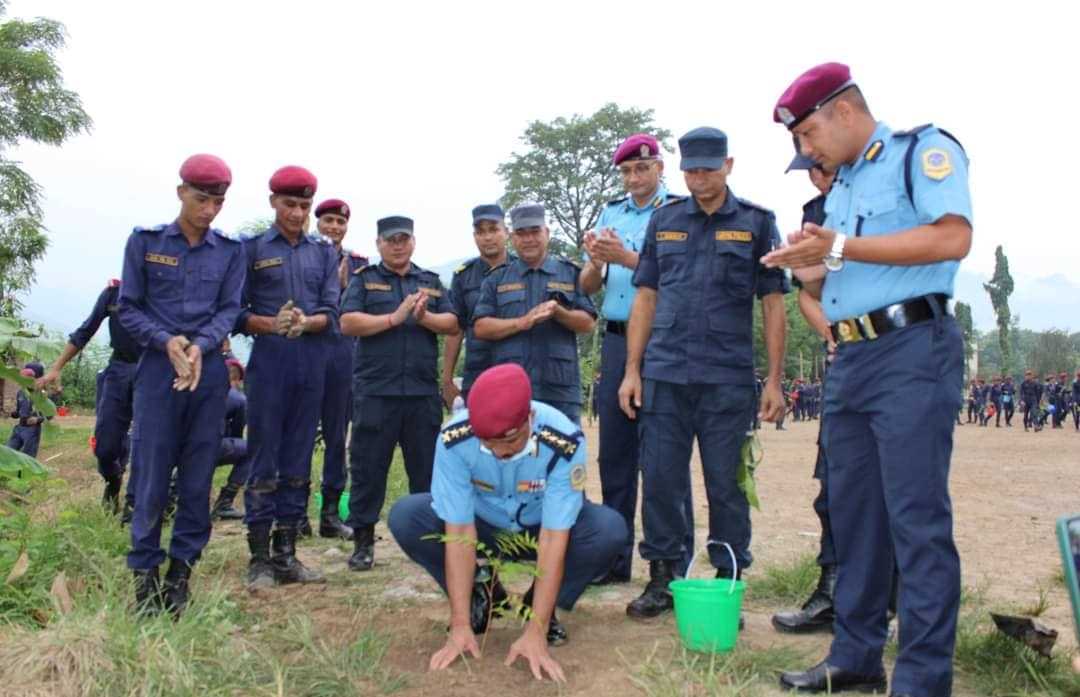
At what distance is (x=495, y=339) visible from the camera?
503 cm

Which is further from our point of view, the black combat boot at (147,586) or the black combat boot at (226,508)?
the black combat boot at (226,508)

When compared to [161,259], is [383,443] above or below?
below

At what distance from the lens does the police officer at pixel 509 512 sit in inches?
125

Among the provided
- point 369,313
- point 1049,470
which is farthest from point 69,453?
point 1049,470

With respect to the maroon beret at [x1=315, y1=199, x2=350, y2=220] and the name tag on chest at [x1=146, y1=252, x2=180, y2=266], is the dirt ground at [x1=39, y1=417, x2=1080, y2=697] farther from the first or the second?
the maroon beret at [x1=315, y1=199, x2=350, y2=220]

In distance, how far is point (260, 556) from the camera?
464cm

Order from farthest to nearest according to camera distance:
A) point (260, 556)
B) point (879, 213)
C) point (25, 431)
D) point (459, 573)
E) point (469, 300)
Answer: point (25, 431) < point (469, 300) < point (260, 556) < point (459, 573) < point (879, 213)

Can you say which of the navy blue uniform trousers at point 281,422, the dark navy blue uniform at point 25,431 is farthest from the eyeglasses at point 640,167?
the dark navy blue uniform at point 25,431

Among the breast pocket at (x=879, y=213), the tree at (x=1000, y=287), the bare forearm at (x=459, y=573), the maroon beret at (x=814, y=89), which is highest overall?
the tree at (x=1000, y=287)

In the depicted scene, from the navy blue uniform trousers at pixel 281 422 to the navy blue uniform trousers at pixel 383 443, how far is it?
1.20ft

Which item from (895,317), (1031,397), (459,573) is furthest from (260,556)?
(1031,397)

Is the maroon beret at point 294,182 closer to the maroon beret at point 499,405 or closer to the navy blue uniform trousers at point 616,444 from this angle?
the navy blue uniform trousers at point 616,444

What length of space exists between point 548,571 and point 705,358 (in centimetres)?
120

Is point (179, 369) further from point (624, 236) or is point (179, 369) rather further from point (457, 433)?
point (624, 236)
